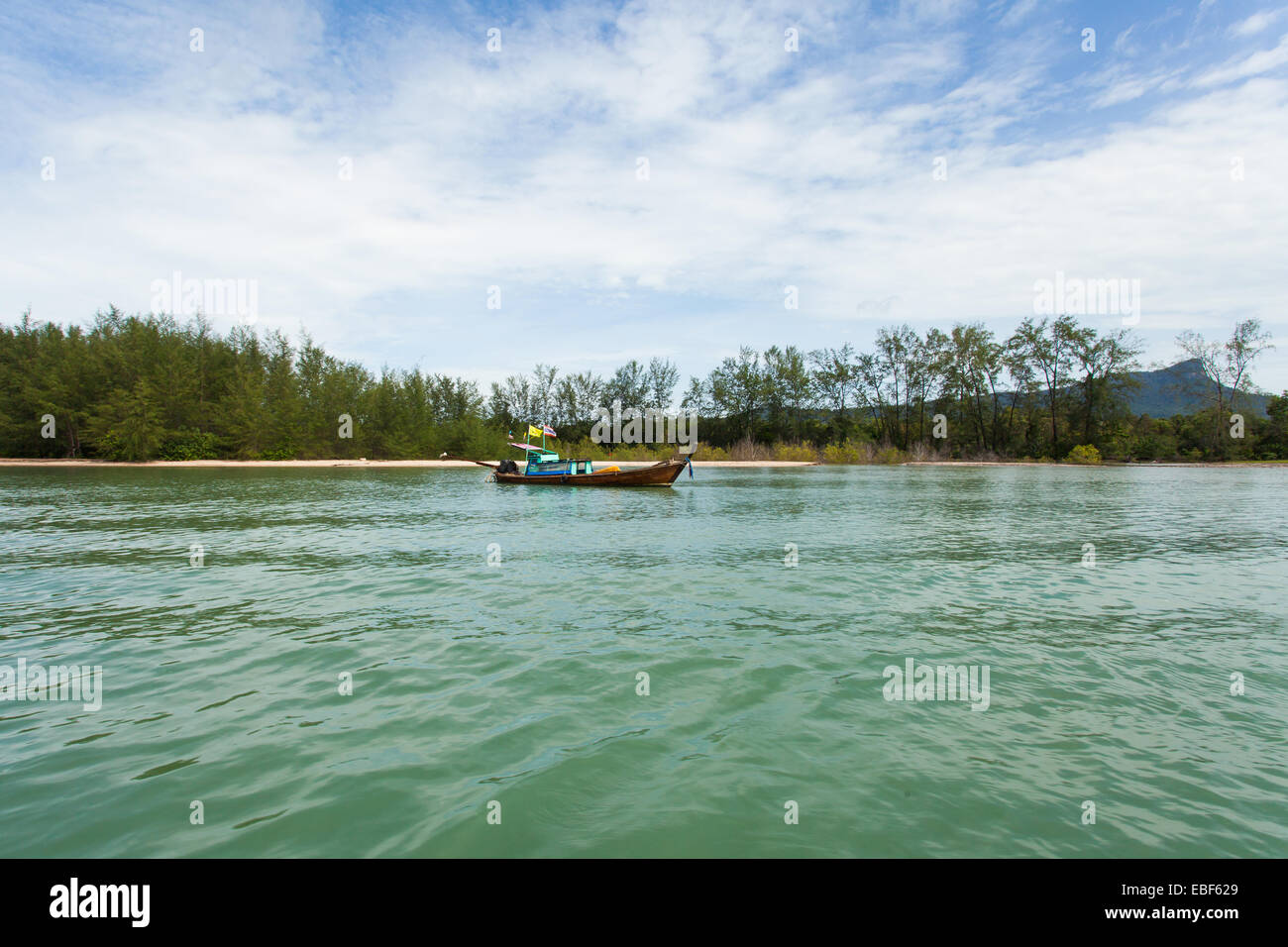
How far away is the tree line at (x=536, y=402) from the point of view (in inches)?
2013

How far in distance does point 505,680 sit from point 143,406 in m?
57.6

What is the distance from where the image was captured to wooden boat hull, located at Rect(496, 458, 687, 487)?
101ft

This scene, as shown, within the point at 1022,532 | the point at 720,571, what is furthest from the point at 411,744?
the point at 1022,532

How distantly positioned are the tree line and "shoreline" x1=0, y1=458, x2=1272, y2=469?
3.43 ft

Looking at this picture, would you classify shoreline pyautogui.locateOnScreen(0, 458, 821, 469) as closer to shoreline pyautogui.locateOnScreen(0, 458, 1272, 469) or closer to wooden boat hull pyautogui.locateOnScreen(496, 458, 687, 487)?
shoreline pyautogui.locateOnScreen(0, 458, 1272, 469)

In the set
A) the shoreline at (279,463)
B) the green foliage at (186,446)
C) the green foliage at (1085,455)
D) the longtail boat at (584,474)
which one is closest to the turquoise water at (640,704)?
the longtail boat at (584,474)

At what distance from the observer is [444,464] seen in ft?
205

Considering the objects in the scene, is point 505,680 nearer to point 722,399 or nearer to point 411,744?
point 411,744

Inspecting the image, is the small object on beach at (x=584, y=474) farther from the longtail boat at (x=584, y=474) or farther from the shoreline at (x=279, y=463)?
the shoreline at (x=279, y=463)

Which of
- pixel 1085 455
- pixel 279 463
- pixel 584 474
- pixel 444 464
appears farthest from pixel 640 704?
pixel 1085 455

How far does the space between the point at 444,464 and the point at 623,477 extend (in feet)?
118

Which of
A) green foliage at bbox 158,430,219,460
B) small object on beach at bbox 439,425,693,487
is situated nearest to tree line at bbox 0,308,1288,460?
green foliage at bbox 158,430,219,460

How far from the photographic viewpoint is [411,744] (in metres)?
4.76

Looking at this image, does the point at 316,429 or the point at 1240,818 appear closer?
the point at 1240,818
